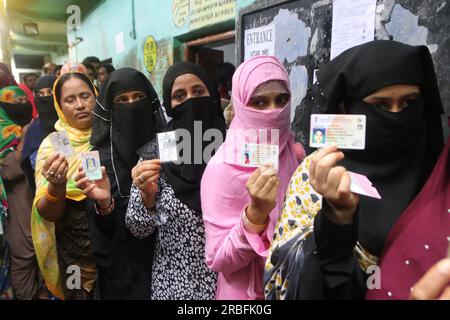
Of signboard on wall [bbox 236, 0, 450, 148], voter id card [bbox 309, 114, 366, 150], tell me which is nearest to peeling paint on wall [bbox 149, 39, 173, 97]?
signboard on wall [bbox 236, 0, 450, 148]

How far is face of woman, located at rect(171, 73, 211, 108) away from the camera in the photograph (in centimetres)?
178

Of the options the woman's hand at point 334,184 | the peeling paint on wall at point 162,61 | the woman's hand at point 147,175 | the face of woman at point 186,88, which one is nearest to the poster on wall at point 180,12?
the peeling paint on wall at point 162,61

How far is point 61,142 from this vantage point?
1.66 metres

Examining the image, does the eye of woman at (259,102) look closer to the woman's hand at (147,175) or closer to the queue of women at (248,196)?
the queue of women at (248,196)

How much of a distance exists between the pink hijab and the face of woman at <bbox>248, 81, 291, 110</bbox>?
0.66 m

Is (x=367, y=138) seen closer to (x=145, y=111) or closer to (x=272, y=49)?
(x=145, y=111)

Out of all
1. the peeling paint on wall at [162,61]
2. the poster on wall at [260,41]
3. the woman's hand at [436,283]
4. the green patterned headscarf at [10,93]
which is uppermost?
the peeling paint on wall at [162,61]

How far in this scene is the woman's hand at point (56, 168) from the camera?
1.65 meters

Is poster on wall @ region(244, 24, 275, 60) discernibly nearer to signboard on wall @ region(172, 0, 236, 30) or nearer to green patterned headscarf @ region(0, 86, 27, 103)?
signboard on wall @ region(172, 0, 236, 30)

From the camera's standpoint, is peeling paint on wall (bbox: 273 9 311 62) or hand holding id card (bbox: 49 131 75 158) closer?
hand holding id card (bbox: 49 131 75 158)

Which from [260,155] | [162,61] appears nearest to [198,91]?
[260,155]

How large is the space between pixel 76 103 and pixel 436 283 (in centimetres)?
210

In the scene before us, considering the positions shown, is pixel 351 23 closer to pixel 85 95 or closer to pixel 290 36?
Result: pixel 290 36
